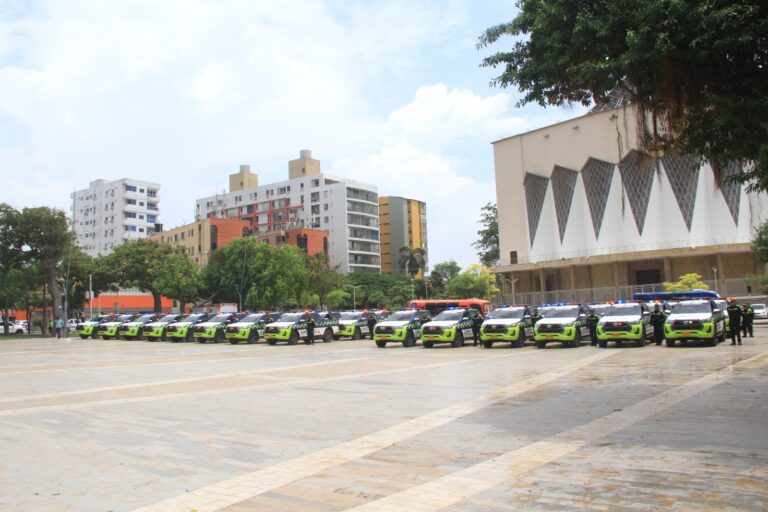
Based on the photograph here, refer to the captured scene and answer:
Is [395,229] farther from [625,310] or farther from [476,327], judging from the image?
[625,310]

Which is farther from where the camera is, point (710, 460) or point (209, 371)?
point (209, 371)

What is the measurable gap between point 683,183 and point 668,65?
62849mm

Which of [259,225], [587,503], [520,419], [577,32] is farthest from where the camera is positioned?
[259,225]

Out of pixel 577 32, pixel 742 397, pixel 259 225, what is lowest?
pixel 742 397

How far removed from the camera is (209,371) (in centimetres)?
1795

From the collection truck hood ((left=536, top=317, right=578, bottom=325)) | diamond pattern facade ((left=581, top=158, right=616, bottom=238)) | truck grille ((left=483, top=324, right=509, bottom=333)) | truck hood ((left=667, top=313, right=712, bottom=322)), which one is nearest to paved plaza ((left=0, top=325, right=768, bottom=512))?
truck hood ((left=667, top=313, right=712, bottom=322))

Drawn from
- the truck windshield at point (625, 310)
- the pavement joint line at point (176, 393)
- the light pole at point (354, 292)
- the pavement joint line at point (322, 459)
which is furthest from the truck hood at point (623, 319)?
the light pole at point (354, 292)

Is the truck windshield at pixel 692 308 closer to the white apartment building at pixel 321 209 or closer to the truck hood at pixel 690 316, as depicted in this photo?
the truck hood at pixel 690 316

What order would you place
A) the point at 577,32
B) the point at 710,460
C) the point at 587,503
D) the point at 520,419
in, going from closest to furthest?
the point at 587,503 → the point at 710,460 → the point at 577,32 → the point at 520,419

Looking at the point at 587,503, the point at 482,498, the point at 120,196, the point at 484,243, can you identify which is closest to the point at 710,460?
the point at 587,503

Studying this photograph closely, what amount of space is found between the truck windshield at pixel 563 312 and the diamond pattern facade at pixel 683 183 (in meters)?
44.5

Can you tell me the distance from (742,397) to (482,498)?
705 centimetres

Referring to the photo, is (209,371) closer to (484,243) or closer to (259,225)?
(484,243)

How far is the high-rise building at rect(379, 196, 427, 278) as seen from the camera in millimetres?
121250
